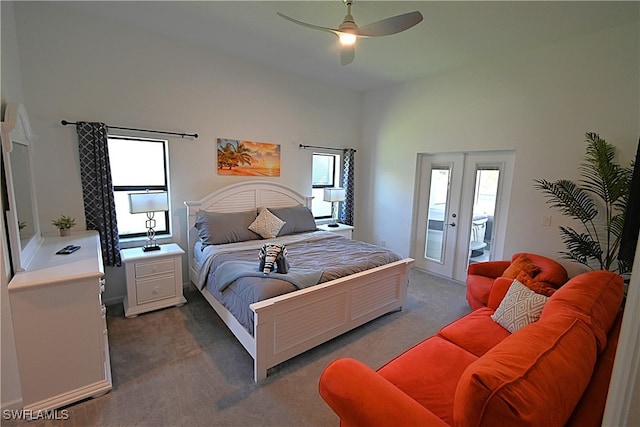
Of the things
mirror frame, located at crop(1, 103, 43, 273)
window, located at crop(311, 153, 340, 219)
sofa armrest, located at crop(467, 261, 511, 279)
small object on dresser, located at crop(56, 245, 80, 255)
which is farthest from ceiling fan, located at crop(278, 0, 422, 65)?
window, located at crop(311, 153, 340, 219)

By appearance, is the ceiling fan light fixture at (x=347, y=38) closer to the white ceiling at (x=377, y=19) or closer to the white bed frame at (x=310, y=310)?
Result: the white ceiling at (x=377, y=19)

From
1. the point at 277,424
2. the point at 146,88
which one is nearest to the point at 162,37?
the point at 146,88

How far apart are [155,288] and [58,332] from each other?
129 cm

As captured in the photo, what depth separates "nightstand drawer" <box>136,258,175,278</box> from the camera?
299cm

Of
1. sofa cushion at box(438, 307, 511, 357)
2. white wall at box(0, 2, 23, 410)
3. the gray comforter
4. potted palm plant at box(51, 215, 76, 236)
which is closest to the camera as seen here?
white wall at box(0, 2, 23, 410)

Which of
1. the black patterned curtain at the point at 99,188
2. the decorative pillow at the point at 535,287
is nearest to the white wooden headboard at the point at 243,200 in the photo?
the black patterned curtain at the point at 99,188

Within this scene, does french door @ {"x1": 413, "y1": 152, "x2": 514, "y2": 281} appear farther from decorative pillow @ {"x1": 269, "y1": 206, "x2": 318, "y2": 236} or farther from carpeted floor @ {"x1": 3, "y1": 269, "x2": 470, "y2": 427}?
decorative pillow @ {"x1": 269, "y1": 206, "x2": 318, "y2": 236}

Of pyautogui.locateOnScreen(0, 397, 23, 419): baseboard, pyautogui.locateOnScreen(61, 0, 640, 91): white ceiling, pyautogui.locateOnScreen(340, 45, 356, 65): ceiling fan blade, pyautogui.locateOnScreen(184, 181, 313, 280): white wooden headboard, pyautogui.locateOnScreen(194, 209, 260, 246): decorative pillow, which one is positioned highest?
pyautogui.locateOnScreen(61, 0, 640, 91): white ceiling

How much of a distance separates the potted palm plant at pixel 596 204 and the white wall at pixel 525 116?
0.45 ft

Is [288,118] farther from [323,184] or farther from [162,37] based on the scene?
[162,37]

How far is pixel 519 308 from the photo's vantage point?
6.70 feet

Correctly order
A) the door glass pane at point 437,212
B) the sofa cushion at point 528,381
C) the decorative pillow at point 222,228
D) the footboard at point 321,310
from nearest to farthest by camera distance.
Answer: the sofa cushion at point 528,381 → the footboard at point 321,310 → the decorative pillow at point 222,228 → the door glass pane at point 437,212

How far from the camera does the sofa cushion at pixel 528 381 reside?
33.9 inches

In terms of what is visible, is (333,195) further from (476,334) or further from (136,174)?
(476,334)
